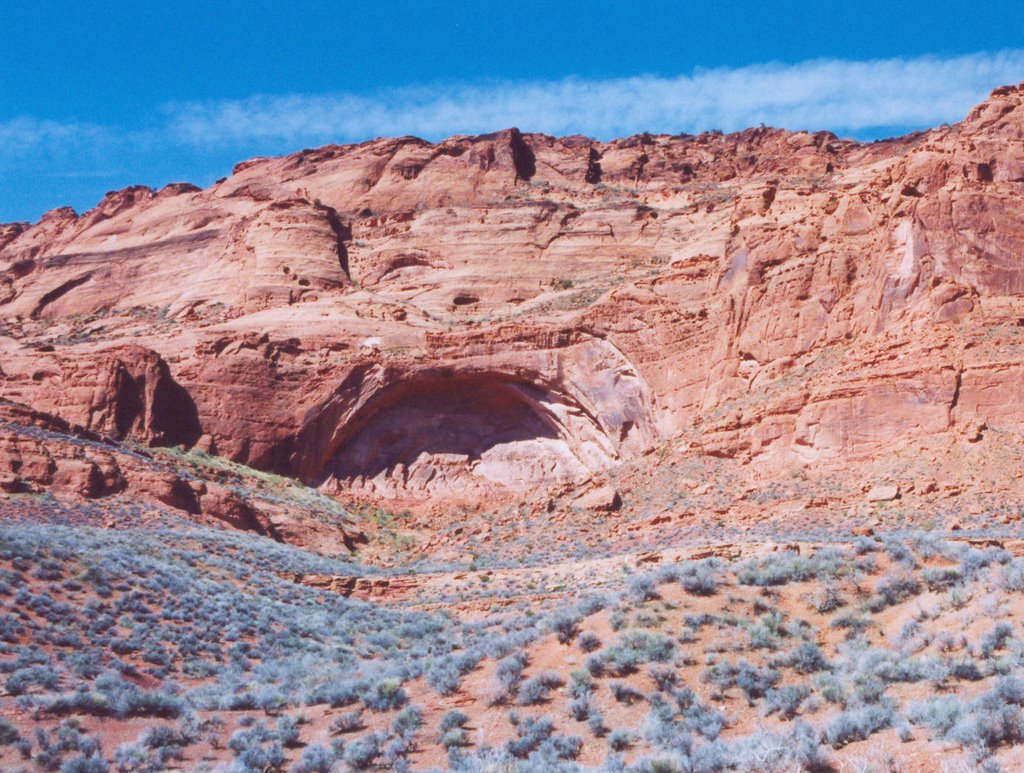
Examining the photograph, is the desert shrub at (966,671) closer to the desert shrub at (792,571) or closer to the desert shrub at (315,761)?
the desert shrub at (792,571)

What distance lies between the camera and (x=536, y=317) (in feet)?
153

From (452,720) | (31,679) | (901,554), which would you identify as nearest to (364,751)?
(452,720)

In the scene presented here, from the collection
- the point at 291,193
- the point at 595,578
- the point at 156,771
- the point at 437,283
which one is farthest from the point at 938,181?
the point at 291,193

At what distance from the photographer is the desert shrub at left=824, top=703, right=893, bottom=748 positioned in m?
8.93

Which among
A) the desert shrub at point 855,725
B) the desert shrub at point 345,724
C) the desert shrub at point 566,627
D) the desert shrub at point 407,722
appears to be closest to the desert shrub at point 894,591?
the desert shrub at point 566,627

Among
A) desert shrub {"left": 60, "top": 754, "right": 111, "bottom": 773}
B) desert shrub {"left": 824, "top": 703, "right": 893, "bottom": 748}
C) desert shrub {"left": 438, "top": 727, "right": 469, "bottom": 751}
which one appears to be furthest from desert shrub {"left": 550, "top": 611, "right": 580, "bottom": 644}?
desert shrub {"left": 60, "top": 754, "right": 111, "bottom": 773}

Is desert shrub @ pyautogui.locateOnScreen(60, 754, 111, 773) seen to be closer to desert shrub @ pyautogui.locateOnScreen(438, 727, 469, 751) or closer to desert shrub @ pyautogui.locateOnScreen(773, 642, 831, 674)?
desert shrub @ pyautogui.locateOnScreen(438, 727, 469, 751)

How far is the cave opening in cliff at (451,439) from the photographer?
44.6m

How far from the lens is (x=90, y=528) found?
2766 cm

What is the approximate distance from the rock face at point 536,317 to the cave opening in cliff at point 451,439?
0.41 ft

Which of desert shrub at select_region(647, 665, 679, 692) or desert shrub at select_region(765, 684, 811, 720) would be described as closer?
desert shrub at select_region(765, 684, 811, 720)

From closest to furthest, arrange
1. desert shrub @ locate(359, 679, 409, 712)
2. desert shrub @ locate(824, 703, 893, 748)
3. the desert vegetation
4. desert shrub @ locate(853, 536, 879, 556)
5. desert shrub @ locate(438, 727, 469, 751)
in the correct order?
desert shrub @ locate(824, 703, 893, 748), the desert vegetation, desert shrub @ locate(438, 727, 469, 751), desert shrub @ locate(359, 679, 409, 712), desert shrub @ locate(853, 536, 879, 556)

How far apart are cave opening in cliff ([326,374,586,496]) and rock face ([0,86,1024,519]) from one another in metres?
0.13

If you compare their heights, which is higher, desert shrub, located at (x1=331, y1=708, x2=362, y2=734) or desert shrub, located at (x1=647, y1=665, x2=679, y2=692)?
desert shrub, located at (x1=647, y1=665, x2=679, y2=692)
